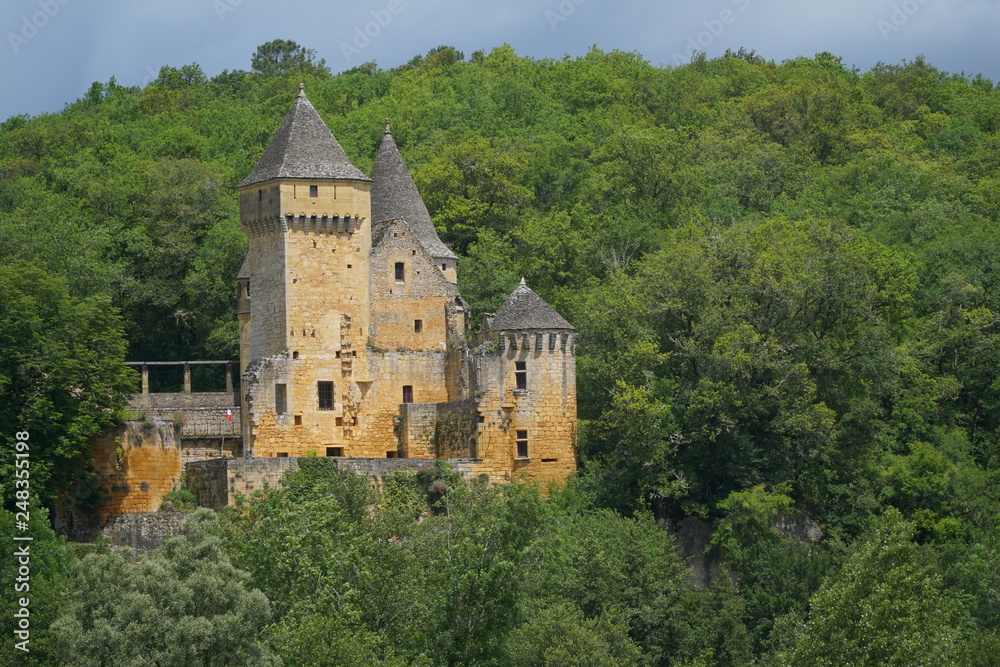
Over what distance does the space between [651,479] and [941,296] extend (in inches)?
500

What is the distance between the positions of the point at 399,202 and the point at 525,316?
7.83m

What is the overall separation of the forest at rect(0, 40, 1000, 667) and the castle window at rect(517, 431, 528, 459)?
3.98ft

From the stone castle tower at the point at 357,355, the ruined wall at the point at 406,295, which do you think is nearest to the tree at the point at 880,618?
the stone castle tower at the point at 357,355

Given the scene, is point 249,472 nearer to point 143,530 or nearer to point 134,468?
point 143,530

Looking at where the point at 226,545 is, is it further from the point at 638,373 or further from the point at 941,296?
the point at 941,296

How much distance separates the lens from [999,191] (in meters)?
85.8

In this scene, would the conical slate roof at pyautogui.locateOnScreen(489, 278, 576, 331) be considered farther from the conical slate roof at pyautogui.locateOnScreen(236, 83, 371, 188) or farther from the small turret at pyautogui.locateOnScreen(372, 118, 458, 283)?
the conical slate roof at pyautogui.locateOnScreen(236, 83, 371, 188)

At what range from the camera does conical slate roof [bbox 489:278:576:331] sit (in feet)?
208

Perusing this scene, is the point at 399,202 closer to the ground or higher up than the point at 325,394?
higher up

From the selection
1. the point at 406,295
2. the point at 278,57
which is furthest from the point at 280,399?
the point at 278,57

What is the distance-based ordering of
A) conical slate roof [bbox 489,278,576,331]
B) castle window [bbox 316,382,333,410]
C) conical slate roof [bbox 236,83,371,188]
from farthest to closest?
conical slate roof [bbox 236,83,371,188], castle window [bbox 316,382,333,410], conical slate roof [bbox 489,278,576,331]

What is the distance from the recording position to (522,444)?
6303 centimetres

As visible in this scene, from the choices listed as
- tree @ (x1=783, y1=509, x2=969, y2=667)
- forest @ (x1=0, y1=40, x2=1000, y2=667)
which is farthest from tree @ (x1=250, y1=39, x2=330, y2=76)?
tree @ (x1=783, y1=509, x2=969, y2=667)

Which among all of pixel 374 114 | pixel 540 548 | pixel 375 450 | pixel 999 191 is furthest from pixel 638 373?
pixel 374 114
